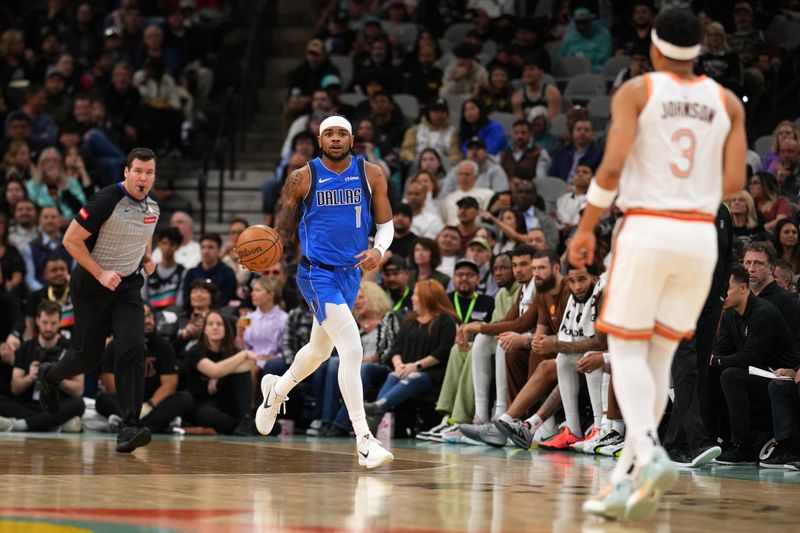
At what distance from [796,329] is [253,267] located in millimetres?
4054

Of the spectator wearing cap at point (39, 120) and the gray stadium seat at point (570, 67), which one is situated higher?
the gray stadium seat at point (570, 67)

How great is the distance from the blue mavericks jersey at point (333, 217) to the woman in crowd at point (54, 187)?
7927 millimetres

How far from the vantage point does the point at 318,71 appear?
17484mm

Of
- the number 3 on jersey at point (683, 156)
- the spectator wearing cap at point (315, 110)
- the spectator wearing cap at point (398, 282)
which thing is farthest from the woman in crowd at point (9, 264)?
the number 3 on jersey at point (683, 156)

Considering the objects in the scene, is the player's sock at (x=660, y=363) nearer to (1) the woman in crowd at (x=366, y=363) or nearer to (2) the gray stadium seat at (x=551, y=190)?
(1) the woman in crowd at (x=366, y=363)

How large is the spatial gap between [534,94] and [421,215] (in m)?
2.64

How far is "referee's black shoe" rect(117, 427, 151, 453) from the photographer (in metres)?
8.78

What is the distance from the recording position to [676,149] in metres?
5.73

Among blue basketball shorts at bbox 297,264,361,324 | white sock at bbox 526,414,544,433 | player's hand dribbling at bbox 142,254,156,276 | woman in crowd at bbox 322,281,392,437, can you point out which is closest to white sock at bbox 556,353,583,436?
white sock at bbox 526,414,544,433

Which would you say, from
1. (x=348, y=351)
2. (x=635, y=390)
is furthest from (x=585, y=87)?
(x=635, y=390)

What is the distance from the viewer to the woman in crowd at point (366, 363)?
1218 centimetres

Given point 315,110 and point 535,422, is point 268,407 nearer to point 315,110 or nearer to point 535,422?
point 535,422

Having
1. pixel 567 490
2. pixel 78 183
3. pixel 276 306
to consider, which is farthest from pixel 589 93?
pixel 567 490

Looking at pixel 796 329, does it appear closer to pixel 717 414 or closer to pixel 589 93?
pixel 717 414
